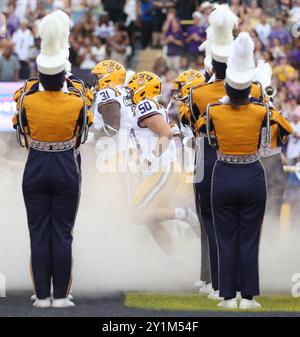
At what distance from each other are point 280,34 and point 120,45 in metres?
3.15

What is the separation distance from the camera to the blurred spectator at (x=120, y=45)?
922 inches

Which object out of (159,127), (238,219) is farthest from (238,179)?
(159,127)

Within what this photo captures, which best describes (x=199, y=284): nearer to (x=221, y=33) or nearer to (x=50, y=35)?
(x=221, y=33)

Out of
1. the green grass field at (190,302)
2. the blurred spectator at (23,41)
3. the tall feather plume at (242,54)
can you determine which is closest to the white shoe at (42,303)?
the green grass field at (190,302)

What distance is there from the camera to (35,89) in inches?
389

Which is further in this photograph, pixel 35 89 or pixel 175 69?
pixel 175 69

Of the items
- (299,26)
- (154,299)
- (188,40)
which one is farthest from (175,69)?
(154,299)

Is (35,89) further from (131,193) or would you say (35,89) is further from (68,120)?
(131,193)

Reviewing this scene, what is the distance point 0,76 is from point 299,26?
8.47 metres

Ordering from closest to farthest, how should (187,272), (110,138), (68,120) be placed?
(68,120)
(187,272)
(110,138)

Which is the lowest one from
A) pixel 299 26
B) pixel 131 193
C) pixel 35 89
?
pixel 131 193

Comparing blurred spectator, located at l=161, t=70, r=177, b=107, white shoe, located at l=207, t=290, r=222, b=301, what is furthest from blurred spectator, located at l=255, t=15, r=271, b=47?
white shoe, located at l=207, t=290, r=222, b=301

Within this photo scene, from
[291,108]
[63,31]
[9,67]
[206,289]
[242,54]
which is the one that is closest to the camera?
[242,54]

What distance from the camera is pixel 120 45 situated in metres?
23.6
